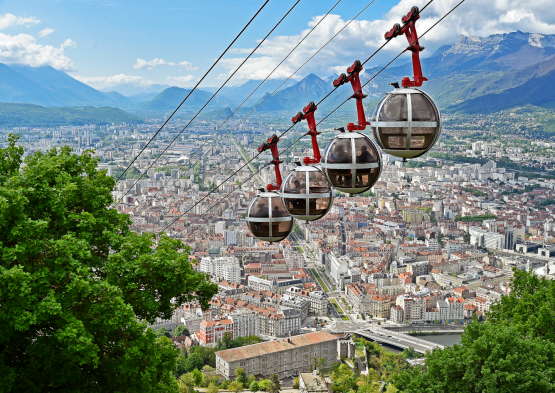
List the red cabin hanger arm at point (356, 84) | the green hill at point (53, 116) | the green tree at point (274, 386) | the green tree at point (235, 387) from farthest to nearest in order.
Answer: the green hill at point (53, 116) < the green tree at point (274, 386) < the green tree at point (235, 387) < the red cabin hanger arm at point (356, 84)

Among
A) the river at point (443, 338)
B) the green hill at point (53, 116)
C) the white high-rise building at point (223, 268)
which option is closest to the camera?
the river at point (443, 338)

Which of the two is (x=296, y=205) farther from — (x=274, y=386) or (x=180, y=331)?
(x=180, y=331)

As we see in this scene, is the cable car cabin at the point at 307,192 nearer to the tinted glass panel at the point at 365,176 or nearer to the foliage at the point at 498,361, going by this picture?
the tinted glass panel at the point at 365,176

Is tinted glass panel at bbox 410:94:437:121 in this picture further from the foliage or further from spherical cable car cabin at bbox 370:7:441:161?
the foliage

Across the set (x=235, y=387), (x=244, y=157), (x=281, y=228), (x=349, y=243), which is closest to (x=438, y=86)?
(x=244, y=157)

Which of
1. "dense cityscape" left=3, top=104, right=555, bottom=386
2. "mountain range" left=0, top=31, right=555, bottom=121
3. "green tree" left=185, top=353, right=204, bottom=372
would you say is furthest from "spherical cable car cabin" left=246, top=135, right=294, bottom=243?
"mountain range" left=0, top=31, right=555, bottom=121

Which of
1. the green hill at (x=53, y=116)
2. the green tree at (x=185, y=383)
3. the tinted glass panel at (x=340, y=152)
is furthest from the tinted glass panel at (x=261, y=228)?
the green hill at (x=53, y=116)
